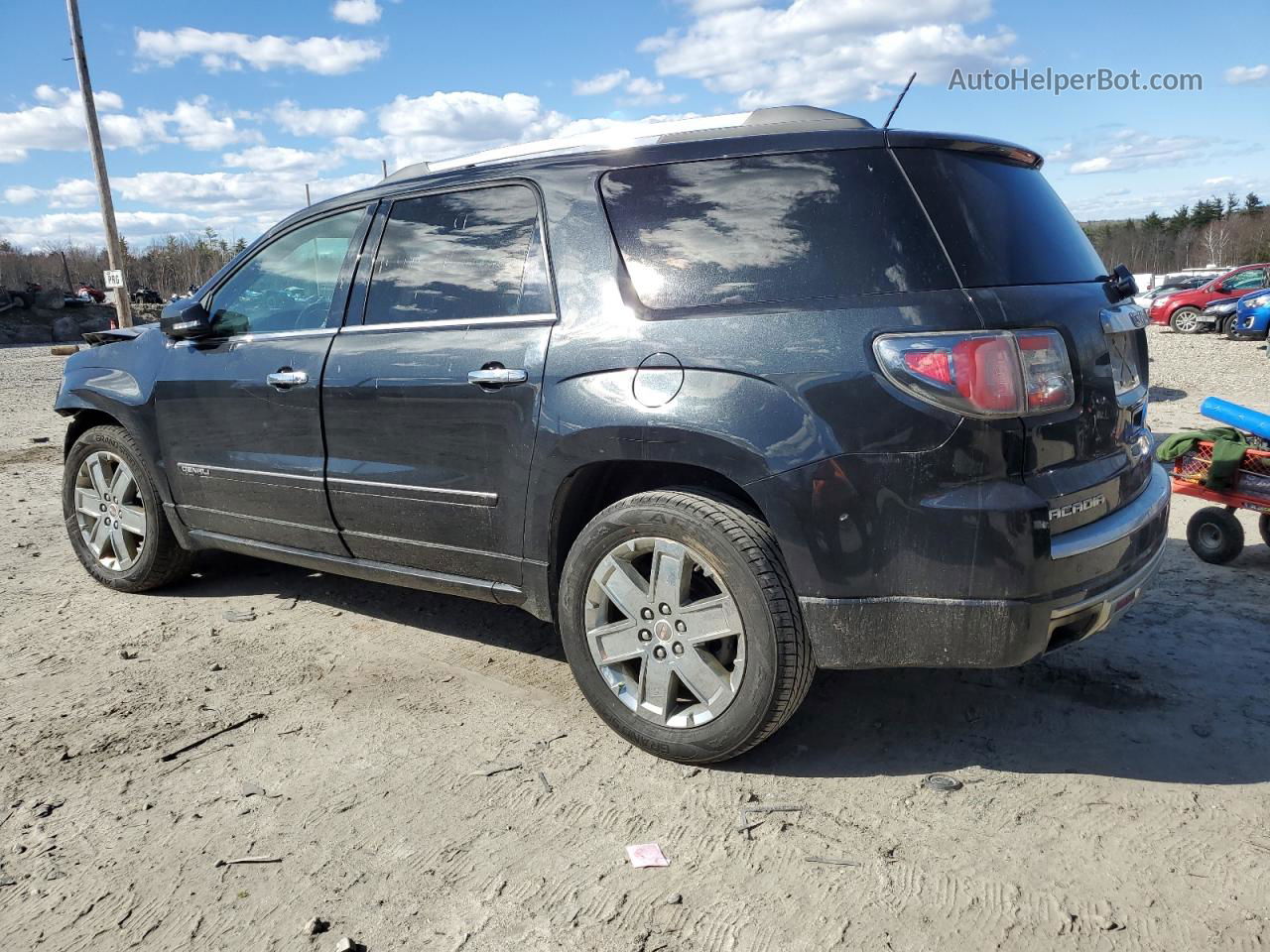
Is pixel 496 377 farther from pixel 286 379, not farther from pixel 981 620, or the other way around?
pixel 981 620

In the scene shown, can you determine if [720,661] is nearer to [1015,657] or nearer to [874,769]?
[874,769]

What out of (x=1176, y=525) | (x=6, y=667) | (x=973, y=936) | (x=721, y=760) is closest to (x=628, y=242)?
(x=721, y=760)

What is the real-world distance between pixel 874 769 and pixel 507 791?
1148mm

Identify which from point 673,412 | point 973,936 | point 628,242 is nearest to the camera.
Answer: point 973,936

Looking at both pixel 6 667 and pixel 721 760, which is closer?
pixel 721 760

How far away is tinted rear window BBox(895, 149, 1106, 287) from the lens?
2.77 metres

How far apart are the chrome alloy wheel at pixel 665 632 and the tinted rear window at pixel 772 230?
82 centimetres

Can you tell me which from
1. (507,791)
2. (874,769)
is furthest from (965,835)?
(507,791)

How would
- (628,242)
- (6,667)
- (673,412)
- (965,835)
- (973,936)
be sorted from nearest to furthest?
(973,936), (965,835), (673,412), (628,242), (6,667)

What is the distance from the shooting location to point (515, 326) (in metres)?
3.37

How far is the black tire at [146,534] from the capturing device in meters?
4.77

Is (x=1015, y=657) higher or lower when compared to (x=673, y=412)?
lower

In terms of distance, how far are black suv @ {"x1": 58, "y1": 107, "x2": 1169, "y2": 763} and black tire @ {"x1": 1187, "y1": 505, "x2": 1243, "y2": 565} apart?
197 cm

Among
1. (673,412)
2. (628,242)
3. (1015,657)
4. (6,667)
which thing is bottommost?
(6,667)
